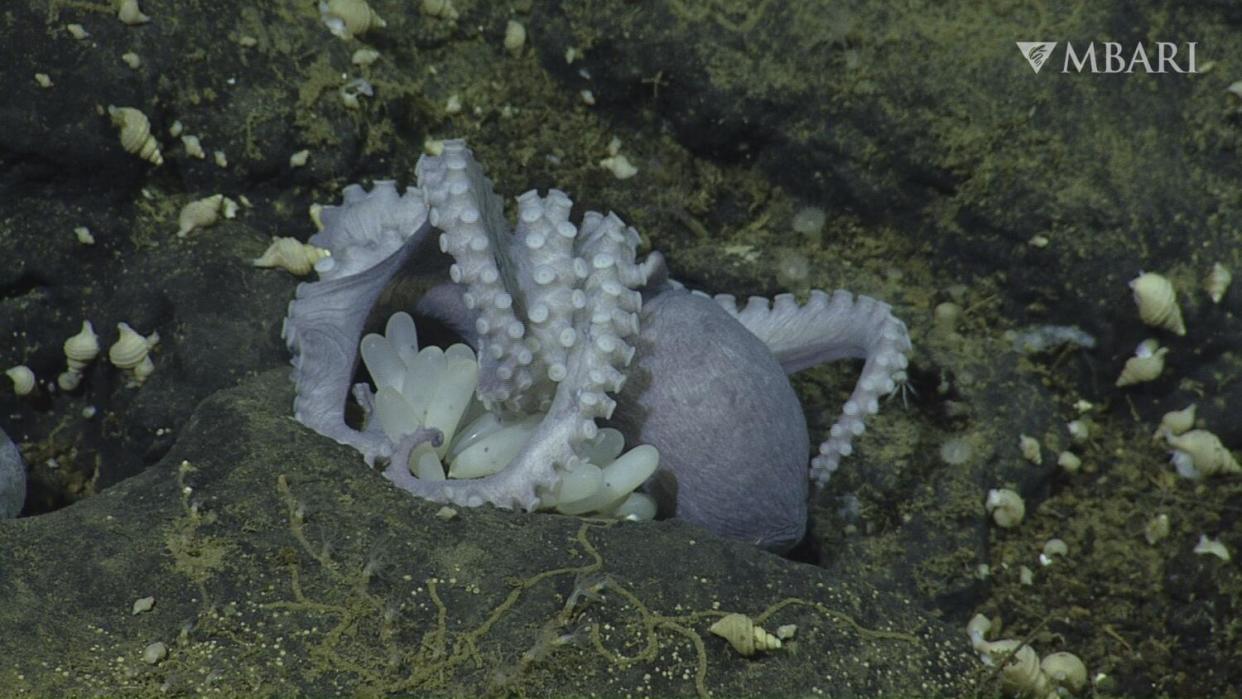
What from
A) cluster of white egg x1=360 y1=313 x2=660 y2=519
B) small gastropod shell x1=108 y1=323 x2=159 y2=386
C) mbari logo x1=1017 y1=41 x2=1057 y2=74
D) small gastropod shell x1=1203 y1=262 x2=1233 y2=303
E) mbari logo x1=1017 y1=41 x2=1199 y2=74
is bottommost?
small gastropod shell x1=108 y1=323 x2=159 y2=386

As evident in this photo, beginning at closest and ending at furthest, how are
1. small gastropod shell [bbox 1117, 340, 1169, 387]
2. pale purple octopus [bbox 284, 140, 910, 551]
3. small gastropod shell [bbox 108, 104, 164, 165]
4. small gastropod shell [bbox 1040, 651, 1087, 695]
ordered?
pale purple octopus [bbox 284, 140, 910, 551] → small gastropod shell [bbox 1040, 651, 1087, 695] → small gastropod shell [bbox 108, 104, 164, 165] → small gastropod shell [bbox 1117, 340, 1169, 387]

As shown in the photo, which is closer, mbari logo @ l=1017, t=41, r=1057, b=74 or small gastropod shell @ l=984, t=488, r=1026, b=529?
small gastropod shell @ l=984, t=488, r=1026, b=529

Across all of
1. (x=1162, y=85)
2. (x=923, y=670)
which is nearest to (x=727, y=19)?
(x=1162, y=85)

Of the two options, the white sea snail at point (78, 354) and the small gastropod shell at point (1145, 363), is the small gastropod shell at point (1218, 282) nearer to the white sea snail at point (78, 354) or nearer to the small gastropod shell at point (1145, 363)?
the small gastropod shell at point (1145, 363)

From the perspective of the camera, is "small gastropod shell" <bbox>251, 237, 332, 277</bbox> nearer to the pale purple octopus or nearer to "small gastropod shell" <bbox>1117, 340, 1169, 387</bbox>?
the pale purple octopus

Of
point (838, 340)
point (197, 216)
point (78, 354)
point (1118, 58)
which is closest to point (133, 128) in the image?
point (197, 216)

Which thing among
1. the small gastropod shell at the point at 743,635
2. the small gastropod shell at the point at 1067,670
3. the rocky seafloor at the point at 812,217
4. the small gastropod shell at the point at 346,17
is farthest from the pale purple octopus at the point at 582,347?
the small gastropod shell at the point at 346,17

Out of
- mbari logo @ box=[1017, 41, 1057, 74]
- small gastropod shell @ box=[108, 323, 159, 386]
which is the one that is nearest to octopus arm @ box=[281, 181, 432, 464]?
small gastropod shell @ box=[108, 323, 159, 386]

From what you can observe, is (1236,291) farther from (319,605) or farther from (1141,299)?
(319,605)
